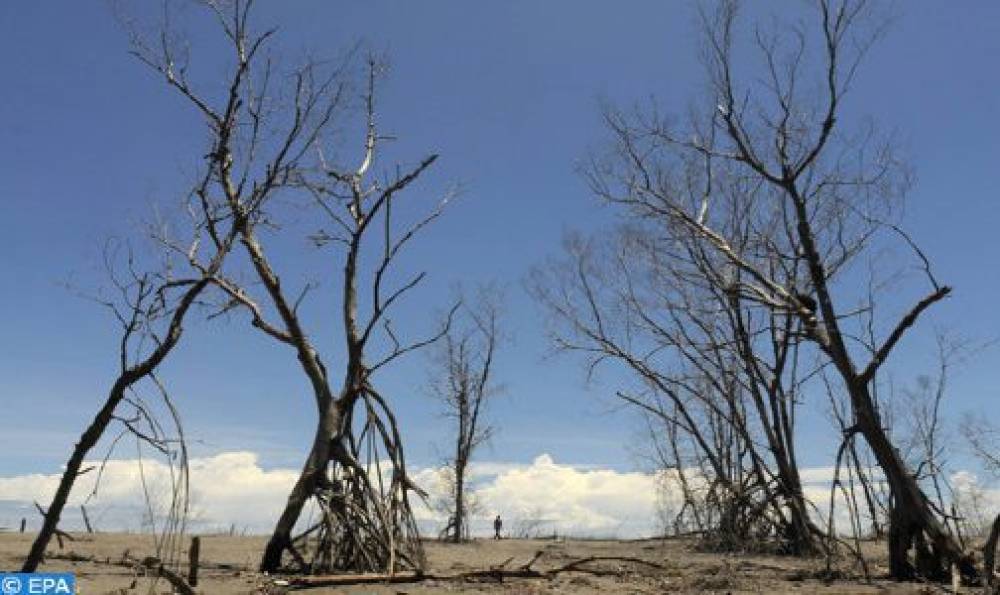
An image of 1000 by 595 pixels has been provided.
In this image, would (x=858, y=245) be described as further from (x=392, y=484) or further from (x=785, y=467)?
(x=392, y=484)

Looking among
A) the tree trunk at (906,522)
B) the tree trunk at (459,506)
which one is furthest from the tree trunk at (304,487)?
the tree trunk at (459,506)

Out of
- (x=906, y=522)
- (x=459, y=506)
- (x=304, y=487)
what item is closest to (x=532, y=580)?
(x=304, y=487)

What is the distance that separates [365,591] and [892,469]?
6.90m

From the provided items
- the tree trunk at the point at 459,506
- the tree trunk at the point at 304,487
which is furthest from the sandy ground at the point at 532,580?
the tree trunk at the point at 459,506

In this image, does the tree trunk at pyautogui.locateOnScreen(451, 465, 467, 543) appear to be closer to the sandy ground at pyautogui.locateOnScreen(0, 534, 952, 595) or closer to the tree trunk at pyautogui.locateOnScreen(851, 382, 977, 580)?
the sandy ground at pyautogui.locateOnScreen(0, 534, 952, 595)

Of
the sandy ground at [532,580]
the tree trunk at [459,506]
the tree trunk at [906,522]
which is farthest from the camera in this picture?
the tree trunk at [459,506]

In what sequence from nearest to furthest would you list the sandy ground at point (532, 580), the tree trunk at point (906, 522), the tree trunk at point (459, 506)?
the sandy ground at point (532, 580) → the tree trunk at point (906, 522) → the tree trunk at point (459, 506)

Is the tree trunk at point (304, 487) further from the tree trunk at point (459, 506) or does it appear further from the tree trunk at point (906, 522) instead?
the tree trunk at point (459, 506)

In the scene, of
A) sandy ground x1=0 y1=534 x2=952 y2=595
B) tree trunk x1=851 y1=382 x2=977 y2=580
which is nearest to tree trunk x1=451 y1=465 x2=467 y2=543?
sandy ground x1=0 y1=534 x2=952 y2=595

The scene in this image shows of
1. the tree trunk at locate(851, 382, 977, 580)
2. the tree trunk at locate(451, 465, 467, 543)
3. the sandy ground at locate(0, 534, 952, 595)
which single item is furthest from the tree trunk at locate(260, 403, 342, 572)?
the tree trunk at locate(451, 465, 467, 543)

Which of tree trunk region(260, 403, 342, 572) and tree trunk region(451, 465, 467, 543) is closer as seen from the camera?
tree trunk region(260, 403, 342, 572)

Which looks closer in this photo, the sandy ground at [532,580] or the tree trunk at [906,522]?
the sandy ground at [532,580]

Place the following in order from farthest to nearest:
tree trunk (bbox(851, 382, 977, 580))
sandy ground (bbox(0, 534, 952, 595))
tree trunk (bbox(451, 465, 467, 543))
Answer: tree trunk (bbox(451, 465, 467, 543)), tree trunk (bbox(851, 382, 977, 580)), sandy ground (bbox(0, 534, 952, 595))

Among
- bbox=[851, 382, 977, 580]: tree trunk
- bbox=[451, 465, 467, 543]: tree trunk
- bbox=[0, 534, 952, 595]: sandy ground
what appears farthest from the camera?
bbox=[451, 465, 467, 543]: tree trunk
